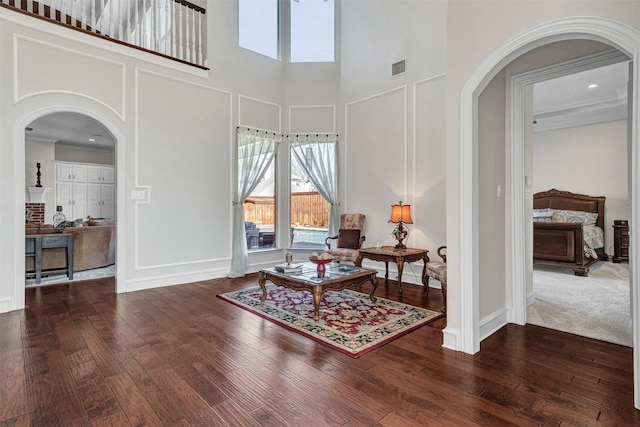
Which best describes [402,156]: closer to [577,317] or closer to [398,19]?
[398,19]

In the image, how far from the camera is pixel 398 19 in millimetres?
5062

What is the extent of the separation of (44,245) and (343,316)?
4.55m

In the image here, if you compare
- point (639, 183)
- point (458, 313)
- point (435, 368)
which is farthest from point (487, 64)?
point (435, 368)

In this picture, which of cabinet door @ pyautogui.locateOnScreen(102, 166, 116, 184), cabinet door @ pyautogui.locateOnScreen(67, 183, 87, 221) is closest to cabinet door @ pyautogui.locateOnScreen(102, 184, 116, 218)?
cabinet door @ pyautogui.locateOnScreen(102, 166, 116, 184)

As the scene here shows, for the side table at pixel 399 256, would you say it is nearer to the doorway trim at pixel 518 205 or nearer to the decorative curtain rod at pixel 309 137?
the doorway trim at pixel 518 205

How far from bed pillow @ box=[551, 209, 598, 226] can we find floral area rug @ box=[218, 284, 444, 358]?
4.87 m

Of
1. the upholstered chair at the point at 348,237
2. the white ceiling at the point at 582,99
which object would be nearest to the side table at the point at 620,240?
the white ceiling at the point at 582,99

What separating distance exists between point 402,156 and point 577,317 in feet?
9.49

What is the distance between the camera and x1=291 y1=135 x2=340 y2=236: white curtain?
5.85 m

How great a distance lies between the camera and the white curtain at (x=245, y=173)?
536 cm

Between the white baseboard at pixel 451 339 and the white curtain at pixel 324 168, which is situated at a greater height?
the white curtain at pixel 324 168

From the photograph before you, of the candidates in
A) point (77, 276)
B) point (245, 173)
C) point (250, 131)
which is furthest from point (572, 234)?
point (77, 276)

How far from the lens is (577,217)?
260 inches

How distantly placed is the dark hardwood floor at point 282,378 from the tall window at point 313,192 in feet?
9.95
